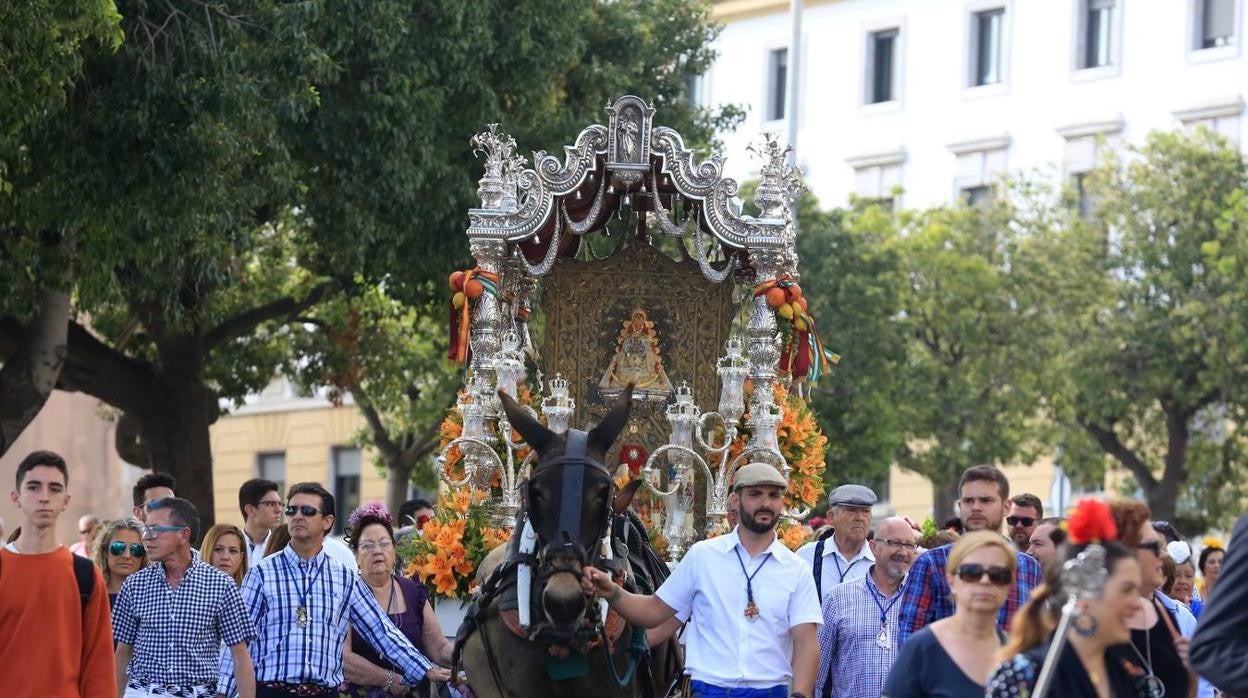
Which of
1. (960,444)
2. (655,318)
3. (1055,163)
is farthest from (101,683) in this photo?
(1055,163)

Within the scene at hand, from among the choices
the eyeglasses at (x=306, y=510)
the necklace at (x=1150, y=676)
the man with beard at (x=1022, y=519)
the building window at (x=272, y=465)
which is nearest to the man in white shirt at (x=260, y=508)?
the eyeglasses at (x=306, y=510)

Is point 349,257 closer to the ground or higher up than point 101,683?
higher up

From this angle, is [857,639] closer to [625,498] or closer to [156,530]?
[625,498]

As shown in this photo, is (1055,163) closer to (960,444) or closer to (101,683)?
(960,444)

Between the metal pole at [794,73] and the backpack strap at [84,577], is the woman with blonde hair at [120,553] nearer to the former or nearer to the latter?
the backpack strap at [84,577]

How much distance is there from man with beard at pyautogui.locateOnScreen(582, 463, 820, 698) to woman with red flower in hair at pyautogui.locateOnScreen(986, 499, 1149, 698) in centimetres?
356

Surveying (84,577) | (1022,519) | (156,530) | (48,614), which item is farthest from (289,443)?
(48,614)

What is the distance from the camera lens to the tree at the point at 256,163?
64.7ft

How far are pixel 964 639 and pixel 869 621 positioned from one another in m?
4.32

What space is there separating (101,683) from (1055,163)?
38.9 m

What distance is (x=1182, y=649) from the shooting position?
8.02m

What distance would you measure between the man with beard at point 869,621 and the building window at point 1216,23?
3532cm

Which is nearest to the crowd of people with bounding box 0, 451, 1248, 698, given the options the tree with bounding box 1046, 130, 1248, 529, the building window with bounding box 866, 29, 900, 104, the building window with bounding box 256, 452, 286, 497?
the tree with bounding box 1046, 130, 1248, 529

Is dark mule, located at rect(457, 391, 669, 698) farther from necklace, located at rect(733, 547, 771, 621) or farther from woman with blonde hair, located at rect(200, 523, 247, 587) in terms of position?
woman with blonde hair, located at rect(200, 523, 247, 587)
